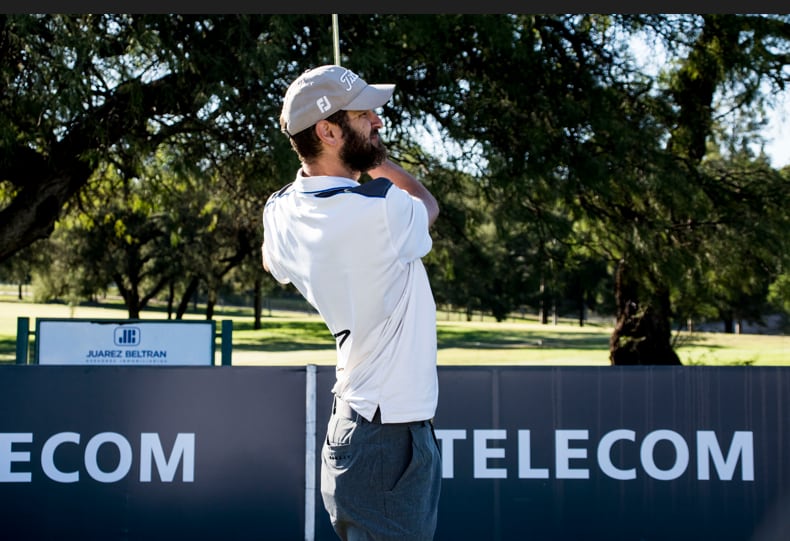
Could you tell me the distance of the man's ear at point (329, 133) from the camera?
Result: 2.44 metres

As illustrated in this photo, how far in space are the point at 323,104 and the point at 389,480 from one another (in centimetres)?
103

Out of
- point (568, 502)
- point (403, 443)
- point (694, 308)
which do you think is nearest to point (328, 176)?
point (403, 443)

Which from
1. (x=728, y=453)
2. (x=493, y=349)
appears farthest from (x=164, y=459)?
(x=493, y=349)

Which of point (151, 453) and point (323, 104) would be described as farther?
point (151, 453)

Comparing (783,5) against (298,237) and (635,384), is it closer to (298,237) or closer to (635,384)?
(635,384)

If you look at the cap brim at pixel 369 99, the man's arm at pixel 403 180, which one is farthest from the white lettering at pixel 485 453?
the cap brim at pixel 369 99

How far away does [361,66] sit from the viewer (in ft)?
36.0

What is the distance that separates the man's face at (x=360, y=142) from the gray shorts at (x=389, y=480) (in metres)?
0.70

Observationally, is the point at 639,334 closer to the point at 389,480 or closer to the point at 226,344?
the point at 226,344

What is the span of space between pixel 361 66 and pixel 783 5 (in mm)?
6655

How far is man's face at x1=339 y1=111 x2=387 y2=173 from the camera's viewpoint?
2.45 metres

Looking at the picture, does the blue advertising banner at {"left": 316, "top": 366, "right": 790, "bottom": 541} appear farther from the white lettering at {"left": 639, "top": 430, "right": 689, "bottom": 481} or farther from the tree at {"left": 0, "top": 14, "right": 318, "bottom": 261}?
the tree at {"left": 0, "top": 14, "right": 318, "bottom": 261}

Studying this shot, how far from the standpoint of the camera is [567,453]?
6.27m

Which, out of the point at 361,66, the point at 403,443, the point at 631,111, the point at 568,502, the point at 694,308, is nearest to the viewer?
the point at 403,443
